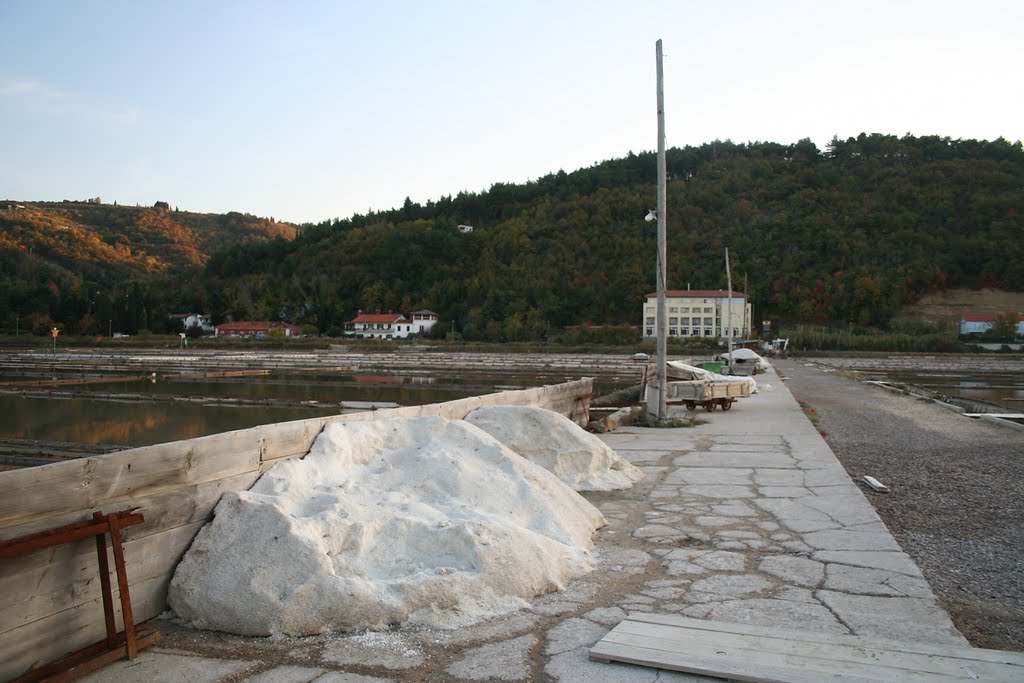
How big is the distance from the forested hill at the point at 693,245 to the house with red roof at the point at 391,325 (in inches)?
157

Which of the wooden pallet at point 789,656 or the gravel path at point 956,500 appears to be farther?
the gravel path at point 956,500

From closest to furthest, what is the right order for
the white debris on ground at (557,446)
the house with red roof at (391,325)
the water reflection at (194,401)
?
the white debris on ground at (557,446), the water reflection at (194,401), the house with red roof at (391,325)

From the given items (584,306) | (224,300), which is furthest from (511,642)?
(224,300)

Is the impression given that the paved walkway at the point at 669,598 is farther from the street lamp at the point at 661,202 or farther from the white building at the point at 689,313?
the white building at the point at 689,313

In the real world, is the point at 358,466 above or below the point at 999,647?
above

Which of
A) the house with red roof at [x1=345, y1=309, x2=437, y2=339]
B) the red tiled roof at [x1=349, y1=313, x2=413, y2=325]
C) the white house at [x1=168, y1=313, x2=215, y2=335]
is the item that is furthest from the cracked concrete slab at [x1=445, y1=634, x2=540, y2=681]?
the white house at [x1=168, y1=313, x2=215, y2=335]

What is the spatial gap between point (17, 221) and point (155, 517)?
140818 millimetres

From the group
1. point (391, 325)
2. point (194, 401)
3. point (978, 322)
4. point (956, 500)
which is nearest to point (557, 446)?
point (956, 500)

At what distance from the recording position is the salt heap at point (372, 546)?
137 inches

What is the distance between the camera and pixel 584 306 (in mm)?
97750

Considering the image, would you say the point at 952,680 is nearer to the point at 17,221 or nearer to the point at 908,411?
the point at 908,411

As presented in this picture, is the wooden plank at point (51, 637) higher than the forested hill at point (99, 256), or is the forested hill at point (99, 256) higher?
the forested hill at point (99, 256)

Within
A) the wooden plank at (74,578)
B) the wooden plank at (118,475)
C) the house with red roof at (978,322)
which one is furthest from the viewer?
the house with red roof at (978,322)

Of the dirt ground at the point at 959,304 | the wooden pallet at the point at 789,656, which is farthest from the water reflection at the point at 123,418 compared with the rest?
the dirt ground at the point at 959,304
